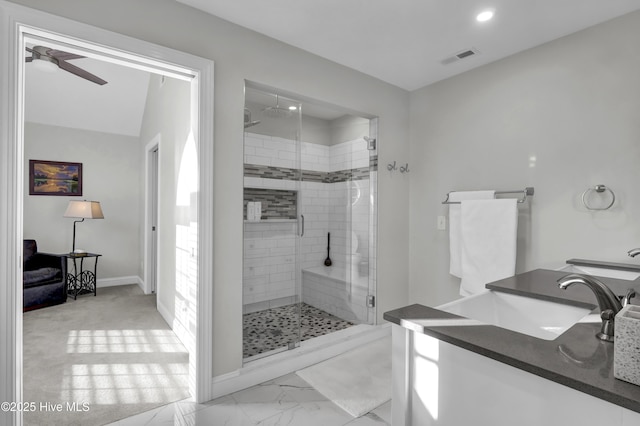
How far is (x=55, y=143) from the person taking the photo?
4.68 meters

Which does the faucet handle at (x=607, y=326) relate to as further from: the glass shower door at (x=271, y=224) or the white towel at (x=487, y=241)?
the glass shower door at (x=271, y=224)

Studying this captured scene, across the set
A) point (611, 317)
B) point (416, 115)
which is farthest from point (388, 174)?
point (611, 317)

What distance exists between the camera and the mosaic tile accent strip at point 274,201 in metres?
2.38

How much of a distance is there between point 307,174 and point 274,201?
5.03 feet

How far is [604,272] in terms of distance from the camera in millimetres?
1903

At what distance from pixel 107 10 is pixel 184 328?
2.45 meters

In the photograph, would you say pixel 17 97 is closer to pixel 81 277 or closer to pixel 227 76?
pixel 227 76

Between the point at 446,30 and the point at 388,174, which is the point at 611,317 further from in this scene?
the point at 388,174

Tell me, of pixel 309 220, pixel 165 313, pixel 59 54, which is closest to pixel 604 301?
pixel 309 220

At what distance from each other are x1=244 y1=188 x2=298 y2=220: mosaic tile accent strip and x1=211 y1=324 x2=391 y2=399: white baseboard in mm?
1065

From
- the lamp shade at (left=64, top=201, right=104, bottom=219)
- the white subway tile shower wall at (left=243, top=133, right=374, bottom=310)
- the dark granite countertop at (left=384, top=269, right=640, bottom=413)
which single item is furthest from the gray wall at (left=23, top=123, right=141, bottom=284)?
the dark granite countertop at (left=384, top=269, right=640, bottom=413)

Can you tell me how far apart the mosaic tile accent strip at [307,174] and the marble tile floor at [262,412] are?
152 centimetres

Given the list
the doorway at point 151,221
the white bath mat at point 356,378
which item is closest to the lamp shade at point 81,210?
the doorway at point 151,221

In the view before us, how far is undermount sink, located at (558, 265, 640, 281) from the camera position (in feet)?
5.93
